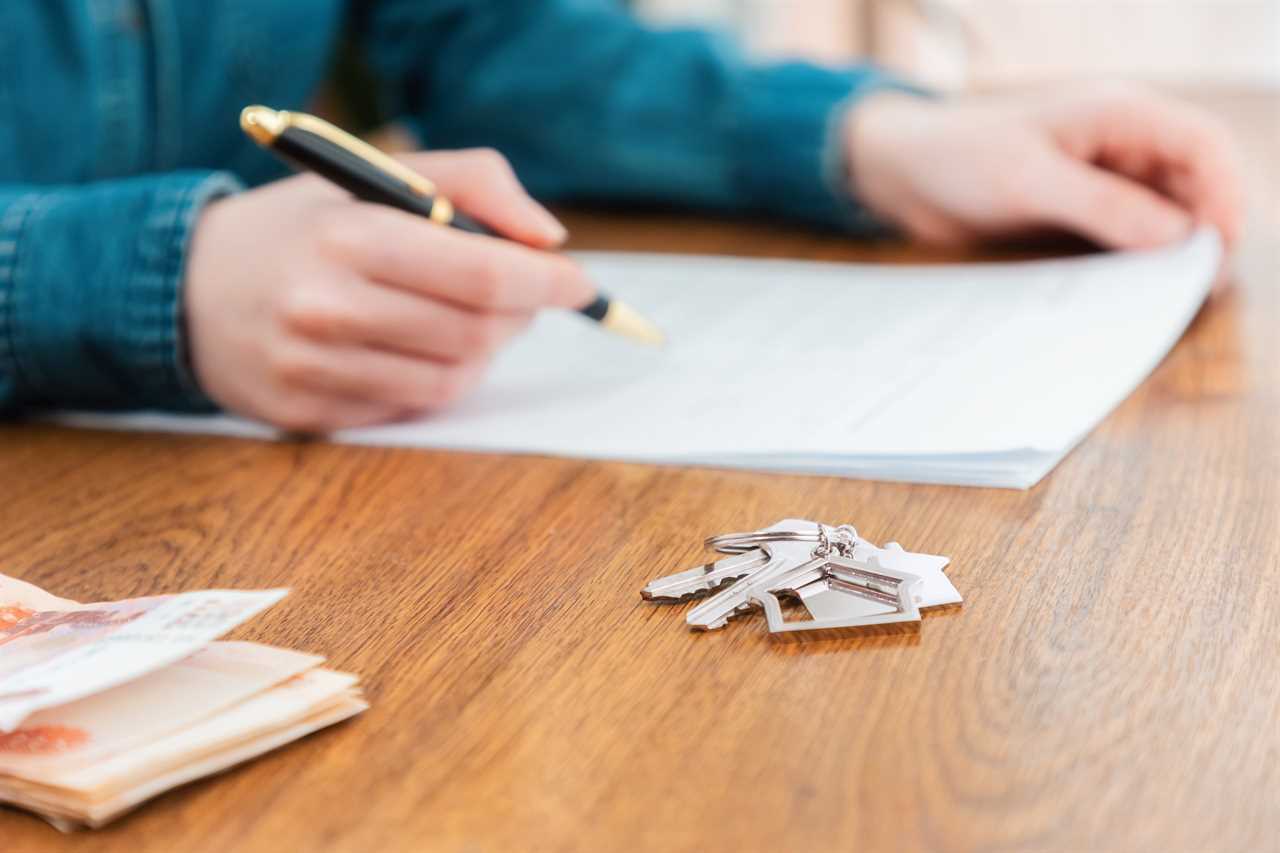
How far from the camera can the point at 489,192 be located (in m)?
0.66

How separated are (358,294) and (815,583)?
288 millimetres

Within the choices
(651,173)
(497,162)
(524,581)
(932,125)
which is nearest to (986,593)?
(524,581)

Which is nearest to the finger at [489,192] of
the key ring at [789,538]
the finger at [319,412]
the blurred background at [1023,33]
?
the finger at [319,412]

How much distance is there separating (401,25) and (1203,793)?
106 cm

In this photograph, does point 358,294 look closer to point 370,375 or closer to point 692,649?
point 370,375

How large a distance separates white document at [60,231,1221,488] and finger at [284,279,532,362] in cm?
4

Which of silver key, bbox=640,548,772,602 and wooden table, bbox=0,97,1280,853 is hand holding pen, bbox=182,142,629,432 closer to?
wooden table, bbox=0,97,1280,853

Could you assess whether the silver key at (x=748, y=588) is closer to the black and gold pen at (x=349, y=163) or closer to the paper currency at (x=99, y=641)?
the paper currency at (x=99, y=641)

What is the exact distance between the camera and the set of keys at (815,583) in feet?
1.43

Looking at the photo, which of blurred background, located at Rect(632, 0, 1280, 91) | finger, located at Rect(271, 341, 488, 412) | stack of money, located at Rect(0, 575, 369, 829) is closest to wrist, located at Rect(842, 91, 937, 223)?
finger, located at Rect(271, 341, 488, 412)

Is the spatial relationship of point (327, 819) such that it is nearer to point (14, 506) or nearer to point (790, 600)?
point (790, 600)

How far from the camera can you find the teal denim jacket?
687 mm

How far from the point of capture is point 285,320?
643mm

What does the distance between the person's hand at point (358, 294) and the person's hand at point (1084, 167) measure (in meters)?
0.34
